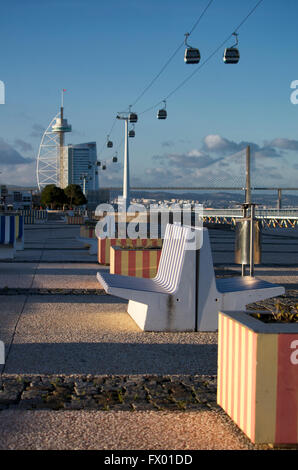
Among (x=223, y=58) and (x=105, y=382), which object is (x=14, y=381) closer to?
(x=105, y=382)

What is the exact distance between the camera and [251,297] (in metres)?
6.02

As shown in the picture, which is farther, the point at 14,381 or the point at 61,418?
the point at 14,381

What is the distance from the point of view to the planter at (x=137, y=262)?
9.42 meters

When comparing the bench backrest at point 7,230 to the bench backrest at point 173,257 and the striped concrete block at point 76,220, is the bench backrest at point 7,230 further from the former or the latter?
the striped concrete block at point 76,220

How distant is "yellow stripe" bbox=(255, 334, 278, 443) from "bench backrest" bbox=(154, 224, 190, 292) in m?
2.79

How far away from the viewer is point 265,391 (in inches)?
121

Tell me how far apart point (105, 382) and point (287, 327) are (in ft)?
4.76

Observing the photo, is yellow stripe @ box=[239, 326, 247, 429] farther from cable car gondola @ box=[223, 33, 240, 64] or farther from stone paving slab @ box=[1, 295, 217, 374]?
cable car gondola @ box=[223, 33, 240, 64]

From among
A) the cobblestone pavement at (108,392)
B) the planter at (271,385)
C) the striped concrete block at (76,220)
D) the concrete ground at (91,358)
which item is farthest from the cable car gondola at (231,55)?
the striped concrete block at (76,220)

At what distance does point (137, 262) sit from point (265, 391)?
6451 mm

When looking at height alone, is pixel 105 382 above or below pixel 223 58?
below
